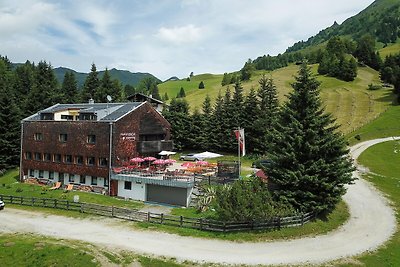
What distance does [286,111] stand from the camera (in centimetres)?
3059

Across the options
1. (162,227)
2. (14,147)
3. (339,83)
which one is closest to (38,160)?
(14,147)

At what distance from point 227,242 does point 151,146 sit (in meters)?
23.7

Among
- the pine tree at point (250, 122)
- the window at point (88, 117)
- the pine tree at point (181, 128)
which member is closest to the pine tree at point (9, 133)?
the window at point (88, 117)

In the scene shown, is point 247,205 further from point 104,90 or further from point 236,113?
point 104,90

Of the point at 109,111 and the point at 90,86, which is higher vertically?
the point at 90,86

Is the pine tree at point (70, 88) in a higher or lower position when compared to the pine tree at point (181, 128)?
higher

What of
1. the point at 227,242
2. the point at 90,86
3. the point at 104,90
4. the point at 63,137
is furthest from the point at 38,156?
the point at 90,86

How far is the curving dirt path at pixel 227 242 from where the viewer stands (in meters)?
22.3

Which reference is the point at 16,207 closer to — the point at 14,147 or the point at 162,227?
the point at 162,227

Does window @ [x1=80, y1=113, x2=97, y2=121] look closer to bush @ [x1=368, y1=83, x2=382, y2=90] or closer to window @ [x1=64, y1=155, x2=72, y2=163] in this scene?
window @ [x1=64, y1=155, x2=72, y2=163]

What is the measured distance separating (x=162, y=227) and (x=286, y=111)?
46.0 ft

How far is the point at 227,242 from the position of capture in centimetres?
2489

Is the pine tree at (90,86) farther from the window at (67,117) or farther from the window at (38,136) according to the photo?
the window at (38,136)

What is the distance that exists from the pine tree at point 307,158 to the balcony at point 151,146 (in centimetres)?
1982
